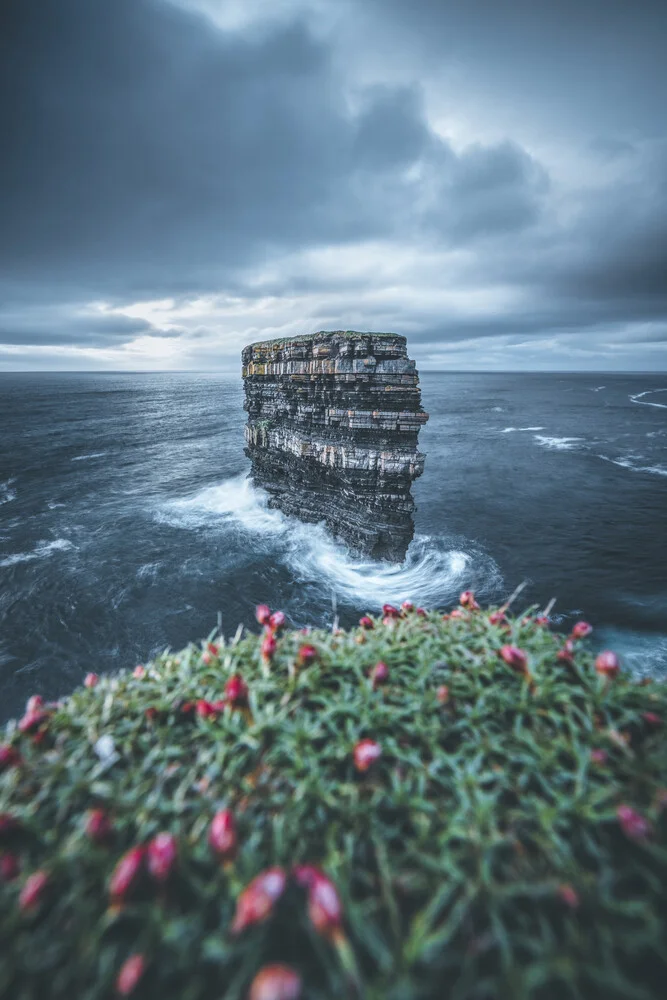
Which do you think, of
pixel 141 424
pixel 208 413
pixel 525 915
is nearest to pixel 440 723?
pixel 525 915

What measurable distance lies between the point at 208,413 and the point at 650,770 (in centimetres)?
8502

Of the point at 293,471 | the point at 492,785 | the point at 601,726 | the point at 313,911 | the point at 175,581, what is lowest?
the point at 175,581

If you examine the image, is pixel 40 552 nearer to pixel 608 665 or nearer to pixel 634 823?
pixel 608 665

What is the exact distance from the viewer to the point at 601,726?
308cm

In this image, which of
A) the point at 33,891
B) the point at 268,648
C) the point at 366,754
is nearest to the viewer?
the point at 33,891

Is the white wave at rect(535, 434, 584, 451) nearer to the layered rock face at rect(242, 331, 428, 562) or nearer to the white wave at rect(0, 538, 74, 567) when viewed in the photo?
the layered rock face at rect(242, 331, 428, 562)

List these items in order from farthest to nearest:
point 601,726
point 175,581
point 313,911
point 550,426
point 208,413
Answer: point 208,413, point 550,426, point 175,581, point 601,726, point 313,911

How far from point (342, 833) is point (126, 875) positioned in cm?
122

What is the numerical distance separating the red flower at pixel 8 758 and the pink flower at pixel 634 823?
12.9 feet

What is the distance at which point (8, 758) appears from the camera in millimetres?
2711

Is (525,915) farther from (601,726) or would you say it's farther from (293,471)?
(293,471)

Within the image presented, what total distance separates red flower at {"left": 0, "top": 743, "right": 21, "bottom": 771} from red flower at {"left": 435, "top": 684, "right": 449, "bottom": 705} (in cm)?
315

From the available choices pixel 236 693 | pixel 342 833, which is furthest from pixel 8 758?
pixel 342 833

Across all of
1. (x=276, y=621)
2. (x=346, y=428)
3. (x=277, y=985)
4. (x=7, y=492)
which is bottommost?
(x=7, y=492)
